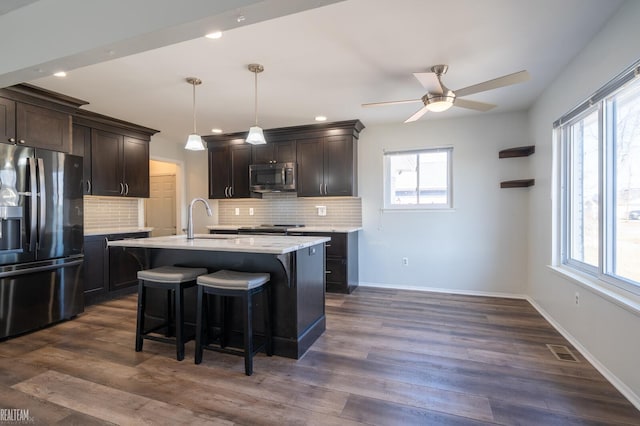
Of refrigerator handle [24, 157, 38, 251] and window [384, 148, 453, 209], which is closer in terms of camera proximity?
refrigerator handle [24, 157, 38, 251]

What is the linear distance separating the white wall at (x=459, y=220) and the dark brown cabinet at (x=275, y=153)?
1.07 metres

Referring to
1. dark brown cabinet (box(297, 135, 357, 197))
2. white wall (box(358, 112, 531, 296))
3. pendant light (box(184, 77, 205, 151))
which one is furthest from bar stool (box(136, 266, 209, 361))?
white wall (box(358, 112, 531, 296))

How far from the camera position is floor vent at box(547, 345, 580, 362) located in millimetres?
2469

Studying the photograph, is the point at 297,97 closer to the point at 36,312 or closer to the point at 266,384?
the point at 266,384

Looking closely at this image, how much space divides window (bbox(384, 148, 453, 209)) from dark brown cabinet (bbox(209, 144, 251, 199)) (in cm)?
229

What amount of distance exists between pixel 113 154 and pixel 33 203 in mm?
1616

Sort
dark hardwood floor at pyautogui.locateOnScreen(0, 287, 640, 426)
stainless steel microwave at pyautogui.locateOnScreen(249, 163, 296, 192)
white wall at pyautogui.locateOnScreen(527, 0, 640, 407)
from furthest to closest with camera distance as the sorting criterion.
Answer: stainless steel microwave at pyautogui.locateOnScreen(249, 163, 296, 192) < white wall at pyautogui.locateOnScreen(527, 0, 640, 407) < dark hardwood floor at pyautogui.locateOnScreen(0, 287, 640, 426)

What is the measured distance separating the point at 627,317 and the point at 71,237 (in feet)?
15.9

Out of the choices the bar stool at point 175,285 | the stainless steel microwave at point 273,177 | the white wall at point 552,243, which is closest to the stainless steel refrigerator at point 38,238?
the bar stool at point 175,285

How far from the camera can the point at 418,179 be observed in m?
4.68

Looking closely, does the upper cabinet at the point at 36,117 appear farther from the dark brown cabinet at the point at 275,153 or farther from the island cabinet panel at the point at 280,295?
the dark brown cabinet at the point at 275,153

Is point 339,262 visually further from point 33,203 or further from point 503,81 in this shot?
point 33,203

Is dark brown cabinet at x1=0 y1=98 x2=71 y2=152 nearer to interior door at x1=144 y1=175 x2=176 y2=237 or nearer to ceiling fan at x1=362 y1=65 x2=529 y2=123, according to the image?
interior door at x1=144 y1=175 x2=176 y2=237

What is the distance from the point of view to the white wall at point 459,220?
420 centimetres
